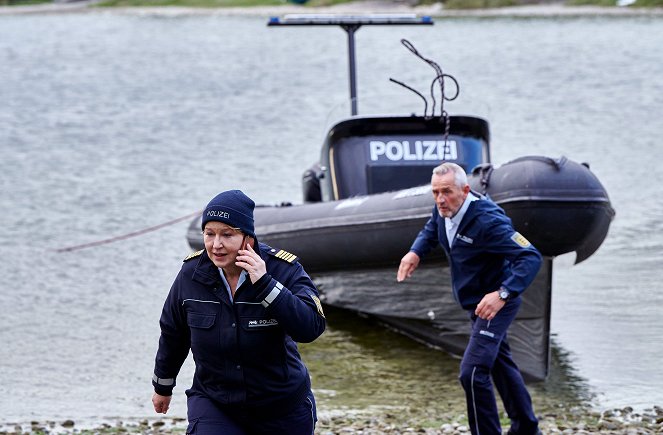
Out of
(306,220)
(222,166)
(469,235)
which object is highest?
(469,235)

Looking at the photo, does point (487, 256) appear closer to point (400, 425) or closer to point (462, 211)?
point (462, 211)

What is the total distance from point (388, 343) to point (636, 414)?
252 centimetres

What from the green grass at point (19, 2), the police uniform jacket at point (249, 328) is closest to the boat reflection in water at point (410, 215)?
the police uniform jacket at point (249, 328)

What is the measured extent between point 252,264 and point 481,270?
2.15 m

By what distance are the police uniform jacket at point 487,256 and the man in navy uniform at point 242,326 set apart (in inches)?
68.4

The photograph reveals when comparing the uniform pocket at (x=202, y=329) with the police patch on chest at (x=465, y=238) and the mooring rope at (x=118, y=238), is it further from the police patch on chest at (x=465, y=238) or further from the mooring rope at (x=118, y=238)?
the mooring rope at (x=118, y=238)

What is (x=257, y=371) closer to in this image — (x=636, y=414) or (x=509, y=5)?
(x=636, y=414)

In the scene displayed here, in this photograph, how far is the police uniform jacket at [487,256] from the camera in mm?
5754

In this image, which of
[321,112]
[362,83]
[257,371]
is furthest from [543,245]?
[362,83]

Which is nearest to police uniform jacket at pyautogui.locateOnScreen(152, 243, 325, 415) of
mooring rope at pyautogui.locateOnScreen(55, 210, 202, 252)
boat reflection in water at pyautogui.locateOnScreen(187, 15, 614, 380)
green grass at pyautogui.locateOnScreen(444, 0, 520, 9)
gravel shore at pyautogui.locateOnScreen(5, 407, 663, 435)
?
gravel shore at pyautogui.locateOnScreen(5, 407, 663, 435)

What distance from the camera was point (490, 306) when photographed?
5742 millimetres

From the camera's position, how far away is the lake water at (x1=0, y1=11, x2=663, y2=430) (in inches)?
334

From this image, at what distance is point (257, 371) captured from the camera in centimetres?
418

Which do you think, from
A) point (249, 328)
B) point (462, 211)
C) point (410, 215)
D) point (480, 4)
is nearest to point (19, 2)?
point (480, 4)
